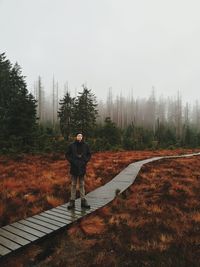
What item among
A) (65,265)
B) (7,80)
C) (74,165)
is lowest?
(65,265)

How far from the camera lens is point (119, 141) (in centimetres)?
3488

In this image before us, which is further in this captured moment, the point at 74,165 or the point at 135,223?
the point at 74,165

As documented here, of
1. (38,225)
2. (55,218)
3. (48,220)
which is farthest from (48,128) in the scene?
(38,225)

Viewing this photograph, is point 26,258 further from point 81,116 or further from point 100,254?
point 81,116

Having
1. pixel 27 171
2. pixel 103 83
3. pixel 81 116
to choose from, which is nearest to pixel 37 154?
pixel 27 171

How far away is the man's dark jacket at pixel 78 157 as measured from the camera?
716cm

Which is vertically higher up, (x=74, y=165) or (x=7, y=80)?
(x=7, y=80)

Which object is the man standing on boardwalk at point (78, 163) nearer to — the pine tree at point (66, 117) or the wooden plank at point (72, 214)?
the wooden plank at point (72, 214)

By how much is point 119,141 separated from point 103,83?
106712 millimetres

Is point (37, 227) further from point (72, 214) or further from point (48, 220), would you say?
point (72, 214)

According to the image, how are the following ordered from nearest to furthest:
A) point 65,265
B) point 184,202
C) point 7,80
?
point 65,265
point 184,202
point 7,80

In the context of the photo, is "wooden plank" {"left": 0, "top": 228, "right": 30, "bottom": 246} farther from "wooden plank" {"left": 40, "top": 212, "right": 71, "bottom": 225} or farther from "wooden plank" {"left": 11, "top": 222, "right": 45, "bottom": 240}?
"wooden plank" {"left": 40, "top": 212, "right": 71, "bottom": 225}

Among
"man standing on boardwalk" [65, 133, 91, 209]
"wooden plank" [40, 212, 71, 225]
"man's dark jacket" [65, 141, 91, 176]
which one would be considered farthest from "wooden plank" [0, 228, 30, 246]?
"man's dark jacket" [65, 141, 91, 176]

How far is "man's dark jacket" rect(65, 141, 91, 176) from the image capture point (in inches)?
282
